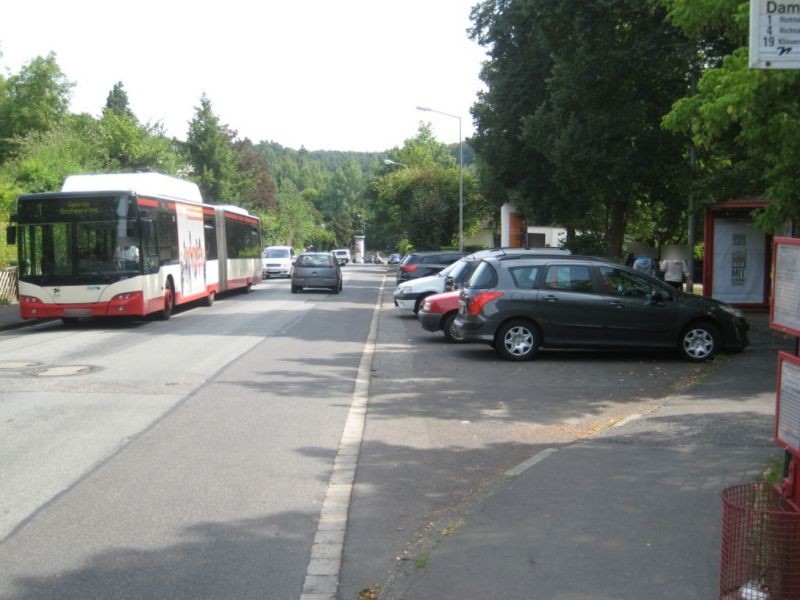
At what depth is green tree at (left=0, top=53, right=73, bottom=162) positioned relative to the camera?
6912 centimetres

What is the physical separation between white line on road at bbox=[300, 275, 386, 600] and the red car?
6582 millimetres

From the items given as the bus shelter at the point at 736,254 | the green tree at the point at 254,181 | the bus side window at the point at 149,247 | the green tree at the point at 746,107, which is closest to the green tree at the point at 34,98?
the green tree at the point at 254,181

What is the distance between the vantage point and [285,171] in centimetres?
17975

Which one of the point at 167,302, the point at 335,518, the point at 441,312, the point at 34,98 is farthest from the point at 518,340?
the point at 34,98

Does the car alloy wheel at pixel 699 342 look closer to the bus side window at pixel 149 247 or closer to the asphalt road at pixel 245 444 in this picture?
the asphalt road at pixel 245 444

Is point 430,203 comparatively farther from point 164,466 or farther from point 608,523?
point 608,523

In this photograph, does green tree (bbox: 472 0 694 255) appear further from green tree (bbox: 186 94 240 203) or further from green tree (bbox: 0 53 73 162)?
green tree (bbox: 186 94 240 203)

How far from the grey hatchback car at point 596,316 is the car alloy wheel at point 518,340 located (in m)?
0.02

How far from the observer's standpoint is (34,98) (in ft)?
233

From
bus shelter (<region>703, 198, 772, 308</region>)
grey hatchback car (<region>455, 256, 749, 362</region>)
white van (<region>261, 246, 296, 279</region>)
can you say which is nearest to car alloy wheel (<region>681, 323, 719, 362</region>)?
grey hatchback car (<region>455, 256, 749, 362</region>)

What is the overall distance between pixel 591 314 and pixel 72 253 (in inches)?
442

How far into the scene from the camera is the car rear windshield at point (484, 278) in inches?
569

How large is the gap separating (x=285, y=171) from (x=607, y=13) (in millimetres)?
164710

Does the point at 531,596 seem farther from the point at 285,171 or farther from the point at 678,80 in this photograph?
the point at 285,171
